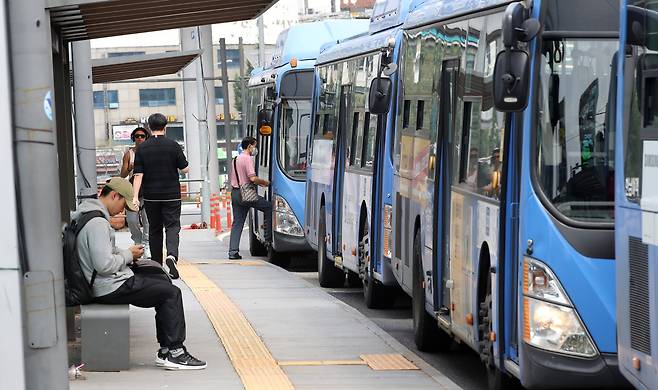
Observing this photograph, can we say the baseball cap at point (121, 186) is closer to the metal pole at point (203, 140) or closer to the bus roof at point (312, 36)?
the bus roof at point (312, 36)

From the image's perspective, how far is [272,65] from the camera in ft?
81.0

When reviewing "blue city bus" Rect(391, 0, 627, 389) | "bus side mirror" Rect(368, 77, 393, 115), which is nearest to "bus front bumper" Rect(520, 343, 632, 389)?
"blue city bus" Rect(391, 0, 627, 389)

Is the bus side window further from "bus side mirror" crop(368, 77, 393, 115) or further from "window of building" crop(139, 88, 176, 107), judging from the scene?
"window of building" crop(139, 88, 176, 107)

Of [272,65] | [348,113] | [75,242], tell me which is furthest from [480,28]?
[272,65]

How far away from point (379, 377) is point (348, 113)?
739 cm

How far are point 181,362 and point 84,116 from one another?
4.33 metres

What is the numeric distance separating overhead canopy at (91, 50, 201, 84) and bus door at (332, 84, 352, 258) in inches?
75.4

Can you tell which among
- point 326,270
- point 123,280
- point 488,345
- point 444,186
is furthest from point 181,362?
point 326,270

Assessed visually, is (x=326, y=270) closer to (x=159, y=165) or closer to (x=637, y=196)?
(x=159, y=165)

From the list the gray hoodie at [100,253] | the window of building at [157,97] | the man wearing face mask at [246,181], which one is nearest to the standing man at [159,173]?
the man wearing face mask at [246,181]

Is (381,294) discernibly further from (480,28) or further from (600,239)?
(600,239)

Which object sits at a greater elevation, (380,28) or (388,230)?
(380,28)

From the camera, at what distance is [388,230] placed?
48.4ft

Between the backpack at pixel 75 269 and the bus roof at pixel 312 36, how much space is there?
1289 cm
